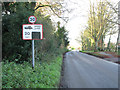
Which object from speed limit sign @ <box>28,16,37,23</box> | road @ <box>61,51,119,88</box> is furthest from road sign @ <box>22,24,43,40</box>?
road @ <box>61,51,119,88</box>

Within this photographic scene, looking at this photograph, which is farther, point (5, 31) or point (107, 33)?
point (107, 33)

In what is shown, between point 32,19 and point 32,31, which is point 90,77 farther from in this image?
point 32,19

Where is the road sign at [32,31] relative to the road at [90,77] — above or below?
above

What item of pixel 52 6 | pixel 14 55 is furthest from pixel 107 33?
pixel 14 55

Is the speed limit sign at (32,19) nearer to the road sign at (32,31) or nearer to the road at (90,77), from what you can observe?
the road sign at (32,31)

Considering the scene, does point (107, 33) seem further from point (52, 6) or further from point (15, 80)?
point (15, 80)

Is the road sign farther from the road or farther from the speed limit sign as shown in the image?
the road

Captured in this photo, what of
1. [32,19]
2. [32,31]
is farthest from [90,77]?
[32,19]

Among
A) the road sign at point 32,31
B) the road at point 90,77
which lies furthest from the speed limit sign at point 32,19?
the road at point 90,77

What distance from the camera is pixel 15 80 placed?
3.56 metres

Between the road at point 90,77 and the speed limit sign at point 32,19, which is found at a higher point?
the speed limit sign at point 32,19

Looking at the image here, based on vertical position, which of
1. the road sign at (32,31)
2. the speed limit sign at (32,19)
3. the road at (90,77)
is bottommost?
the road at (90,77)

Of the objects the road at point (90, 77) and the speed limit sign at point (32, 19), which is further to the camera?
the speed limit sign at point (32, 19)

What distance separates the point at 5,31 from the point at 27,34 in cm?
235
